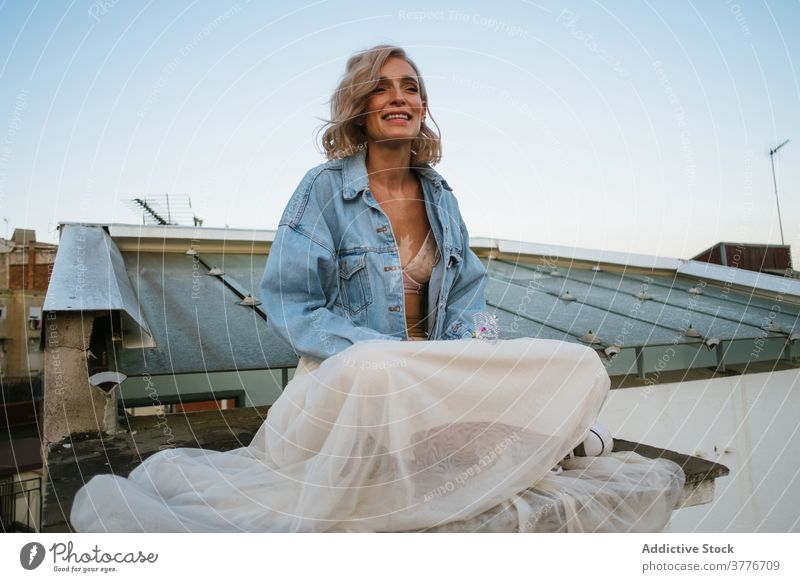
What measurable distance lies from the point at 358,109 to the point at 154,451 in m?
1.36

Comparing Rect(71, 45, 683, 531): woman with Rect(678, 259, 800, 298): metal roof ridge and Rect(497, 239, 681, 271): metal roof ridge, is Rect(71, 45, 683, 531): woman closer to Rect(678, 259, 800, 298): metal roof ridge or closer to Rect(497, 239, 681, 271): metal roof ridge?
Rect(497, 239, 681, 271): metal roof ridge

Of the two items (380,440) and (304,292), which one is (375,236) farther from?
(380,440)

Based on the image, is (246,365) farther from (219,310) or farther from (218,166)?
(218,166)

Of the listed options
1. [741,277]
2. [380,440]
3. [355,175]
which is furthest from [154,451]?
[741,277]

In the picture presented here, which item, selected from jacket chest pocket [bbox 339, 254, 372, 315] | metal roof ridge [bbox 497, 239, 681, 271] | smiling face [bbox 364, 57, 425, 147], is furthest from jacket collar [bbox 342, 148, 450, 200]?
metal roof ridge [bbox 497, 239, 681, 271]

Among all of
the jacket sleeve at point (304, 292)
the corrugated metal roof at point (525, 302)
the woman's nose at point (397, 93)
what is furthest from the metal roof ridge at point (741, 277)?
the jacket sleeve at point (304, 292)

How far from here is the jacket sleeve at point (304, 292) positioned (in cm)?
195

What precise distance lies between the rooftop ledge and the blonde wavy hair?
1164mm

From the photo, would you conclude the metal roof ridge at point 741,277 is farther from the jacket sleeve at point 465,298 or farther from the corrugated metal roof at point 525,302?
the jacket sleeve at point 465,298

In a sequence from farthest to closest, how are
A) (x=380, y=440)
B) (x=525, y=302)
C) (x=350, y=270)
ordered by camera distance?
(x=525, y=302)
(x=350, y=270)
(x=380, y=440)

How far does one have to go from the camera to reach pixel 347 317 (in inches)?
86.3

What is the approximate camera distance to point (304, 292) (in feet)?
6.73

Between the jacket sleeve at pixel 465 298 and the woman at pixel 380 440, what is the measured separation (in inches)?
6.6
